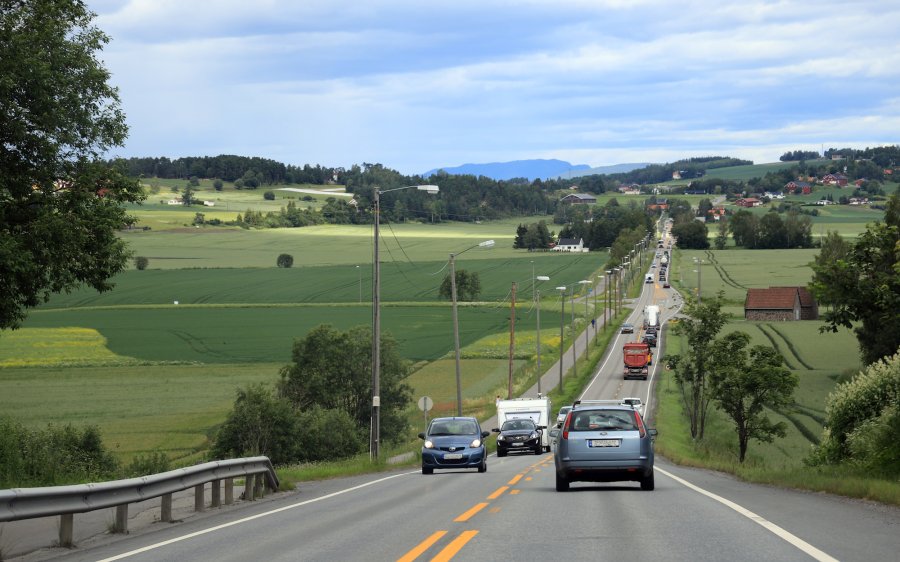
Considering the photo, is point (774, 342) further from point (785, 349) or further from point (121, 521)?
point (121, 521)

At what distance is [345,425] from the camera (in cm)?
6681

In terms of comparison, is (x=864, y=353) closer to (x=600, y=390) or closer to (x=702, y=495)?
(x=600, y=390)

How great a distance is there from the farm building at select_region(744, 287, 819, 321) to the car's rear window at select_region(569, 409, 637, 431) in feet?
372

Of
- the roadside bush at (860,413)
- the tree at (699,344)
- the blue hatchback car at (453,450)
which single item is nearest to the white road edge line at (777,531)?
the roadside bush at (860,413)

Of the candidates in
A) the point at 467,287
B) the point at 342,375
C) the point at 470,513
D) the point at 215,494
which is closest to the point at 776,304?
the point at 467,287

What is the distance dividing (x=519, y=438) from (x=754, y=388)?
20.4 metres

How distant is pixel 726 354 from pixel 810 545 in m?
53.0

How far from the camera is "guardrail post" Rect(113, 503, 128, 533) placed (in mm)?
14219

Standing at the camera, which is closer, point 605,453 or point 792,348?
point 605,453

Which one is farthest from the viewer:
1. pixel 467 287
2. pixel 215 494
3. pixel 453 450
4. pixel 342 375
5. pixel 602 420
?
pixel 467 287

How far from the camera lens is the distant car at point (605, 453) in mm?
19547

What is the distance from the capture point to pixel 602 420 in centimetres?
2020

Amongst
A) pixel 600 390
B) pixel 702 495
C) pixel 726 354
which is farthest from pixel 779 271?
pixel 702 495

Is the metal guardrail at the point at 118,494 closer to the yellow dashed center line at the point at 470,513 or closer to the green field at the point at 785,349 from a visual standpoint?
the yellow dashed center line at the point at 470,513
